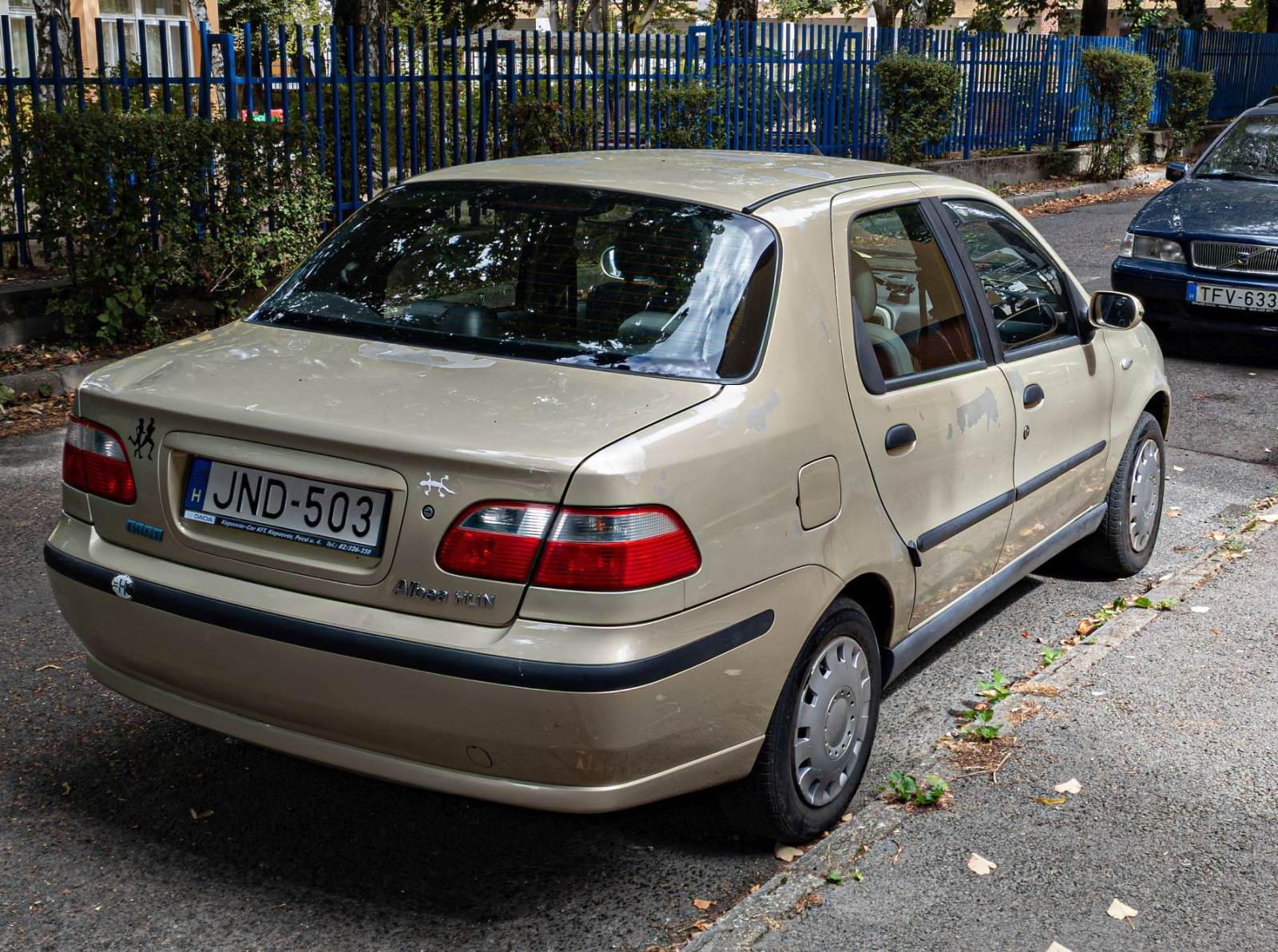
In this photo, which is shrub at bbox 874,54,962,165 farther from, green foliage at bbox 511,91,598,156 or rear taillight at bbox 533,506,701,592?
rear taillight at bbox 533,506,701,592

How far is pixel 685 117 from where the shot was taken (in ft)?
48.8

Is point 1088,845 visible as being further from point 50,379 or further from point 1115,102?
point 1115,102

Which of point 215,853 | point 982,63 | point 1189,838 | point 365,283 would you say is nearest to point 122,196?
point 365,283

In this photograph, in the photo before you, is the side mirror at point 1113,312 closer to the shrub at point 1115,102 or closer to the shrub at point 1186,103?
the shrub at point 1115,102

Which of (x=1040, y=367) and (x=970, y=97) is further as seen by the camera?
(x=970, y=97)

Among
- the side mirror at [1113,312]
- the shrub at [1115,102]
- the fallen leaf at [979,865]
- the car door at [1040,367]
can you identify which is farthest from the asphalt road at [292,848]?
the shrub at [1115,102]

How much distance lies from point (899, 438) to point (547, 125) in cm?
963

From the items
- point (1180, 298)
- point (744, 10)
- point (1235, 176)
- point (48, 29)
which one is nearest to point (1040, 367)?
point (1180, 298)

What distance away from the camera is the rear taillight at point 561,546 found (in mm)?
2770

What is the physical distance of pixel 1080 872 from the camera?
3371 millimetres

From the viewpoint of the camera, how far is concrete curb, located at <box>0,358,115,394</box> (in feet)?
26.5

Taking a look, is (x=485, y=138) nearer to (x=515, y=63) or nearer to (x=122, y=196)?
(x=515, y=63)

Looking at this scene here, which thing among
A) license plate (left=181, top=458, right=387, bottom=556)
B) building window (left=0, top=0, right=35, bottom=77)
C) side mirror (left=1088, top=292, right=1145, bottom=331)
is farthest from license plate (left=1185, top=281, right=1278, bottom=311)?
building window (left=0, top=0, right=35, bottom=77)

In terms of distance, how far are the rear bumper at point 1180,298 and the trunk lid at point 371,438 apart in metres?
7.54
